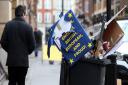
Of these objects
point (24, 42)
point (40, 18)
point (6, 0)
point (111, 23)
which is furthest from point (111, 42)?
point (40, 18)

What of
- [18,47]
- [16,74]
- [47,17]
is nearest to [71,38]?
[18,47]

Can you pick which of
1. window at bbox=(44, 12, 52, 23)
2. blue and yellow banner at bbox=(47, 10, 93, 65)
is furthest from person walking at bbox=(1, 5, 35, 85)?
window at bbox=(44, 12, 52, 23)

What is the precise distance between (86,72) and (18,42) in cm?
205

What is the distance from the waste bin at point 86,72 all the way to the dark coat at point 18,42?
1.66m

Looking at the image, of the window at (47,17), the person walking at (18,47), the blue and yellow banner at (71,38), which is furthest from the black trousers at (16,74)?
the window at (47,17)

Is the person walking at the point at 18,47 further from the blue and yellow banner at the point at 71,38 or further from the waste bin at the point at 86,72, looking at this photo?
the blue and yellow banner at the point at 71,38

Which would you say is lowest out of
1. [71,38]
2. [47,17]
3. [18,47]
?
[47,17]

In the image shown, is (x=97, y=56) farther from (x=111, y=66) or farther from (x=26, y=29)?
(x=26, y=29)

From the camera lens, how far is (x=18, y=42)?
8664 millimetres

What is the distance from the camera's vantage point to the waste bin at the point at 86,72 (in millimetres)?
6934

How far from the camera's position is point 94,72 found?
6.94 metres

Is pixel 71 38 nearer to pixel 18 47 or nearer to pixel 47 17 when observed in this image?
pixel 18 47

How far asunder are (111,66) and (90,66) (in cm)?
64

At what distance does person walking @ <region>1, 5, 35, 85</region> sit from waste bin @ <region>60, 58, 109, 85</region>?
5.42 feet
